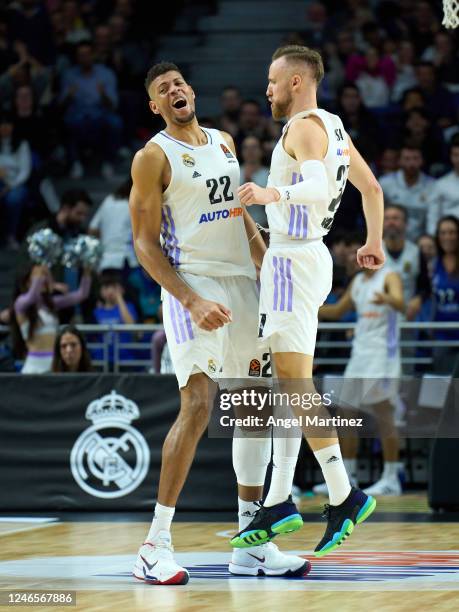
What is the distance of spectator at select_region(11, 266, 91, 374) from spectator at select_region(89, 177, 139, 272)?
2.09m

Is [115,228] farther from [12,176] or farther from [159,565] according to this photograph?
[159,565]

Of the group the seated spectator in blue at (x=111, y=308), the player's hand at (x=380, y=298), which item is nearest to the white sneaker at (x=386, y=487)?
the player's hand at (x=380, y=298)

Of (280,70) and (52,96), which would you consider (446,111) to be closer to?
(52,96)

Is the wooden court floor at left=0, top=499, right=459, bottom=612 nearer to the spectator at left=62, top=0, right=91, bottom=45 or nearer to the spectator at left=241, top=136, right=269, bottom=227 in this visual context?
the spectator at left=241, top=136, right=269, bottom=227

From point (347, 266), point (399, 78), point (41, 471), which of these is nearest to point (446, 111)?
point (399, 78)

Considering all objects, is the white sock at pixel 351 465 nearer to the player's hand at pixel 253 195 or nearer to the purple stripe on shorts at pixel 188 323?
the purple stripe on shorts at pixel 188 323

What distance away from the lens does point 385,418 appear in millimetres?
11703

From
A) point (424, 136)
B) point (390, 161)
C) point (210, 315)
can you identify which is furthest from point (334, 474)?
point (424, 136)

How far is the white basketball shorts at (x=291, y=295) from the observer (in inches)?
264

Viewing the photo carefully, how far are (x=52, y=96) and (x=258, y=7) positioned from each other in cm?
366

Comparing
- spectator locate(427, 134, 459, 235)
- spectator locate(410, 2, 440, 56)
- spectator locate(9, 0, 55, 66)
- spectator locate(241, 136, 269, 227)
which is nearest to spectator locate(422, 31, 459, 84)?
spectator locate(410, 2, 440, 56)

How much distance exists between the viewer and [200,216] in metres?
7.05

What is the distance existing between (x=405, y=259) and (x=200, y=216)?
5.92 m

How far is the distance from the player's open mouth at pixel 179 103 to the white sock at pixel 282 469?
1889 mm
